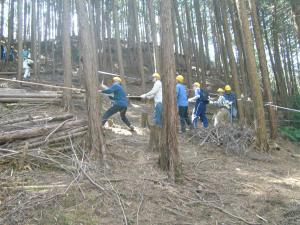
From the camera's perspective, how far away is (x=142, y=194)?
18.8 feet

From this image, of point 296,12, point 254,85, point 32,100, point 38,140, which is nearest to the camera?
point 38,140

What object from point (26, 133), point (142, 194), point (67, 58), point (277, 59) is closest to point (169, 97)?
point (142, 194)

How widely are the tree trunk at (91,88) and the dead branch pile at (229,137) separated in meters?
3.84

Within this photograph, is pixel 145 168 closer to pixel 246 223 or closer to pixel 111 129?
pixel 246 223

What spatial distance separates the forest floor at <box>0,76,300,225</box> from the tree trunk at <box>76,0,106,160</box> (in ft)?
1.13

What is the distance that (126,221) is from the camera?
15.9 feet

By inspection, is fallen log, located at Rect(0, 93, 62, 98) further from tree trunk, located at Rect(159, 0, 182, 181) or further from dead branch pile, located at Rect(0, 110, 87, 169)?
tree trunk, located at Rect(159, 0, 182, 181)

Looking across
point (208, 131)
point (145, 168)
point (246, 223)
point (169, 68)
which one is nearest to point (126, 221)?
point (246, 223)

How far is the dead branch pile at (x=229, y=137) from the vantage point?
32.0 feet

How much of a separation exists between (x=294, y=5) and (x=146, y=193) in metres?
11.6

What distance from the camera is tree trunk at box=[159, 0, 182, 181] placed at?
6.61m

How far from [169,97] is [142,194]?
1.85 meters

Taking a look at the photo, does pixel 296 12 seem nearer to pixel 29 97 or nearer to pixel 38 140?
pixel 29 97

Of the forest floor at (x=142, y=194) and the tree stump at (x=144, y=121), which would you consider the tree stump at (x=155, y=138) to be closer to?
the forest floor at (x=142, y=194)
